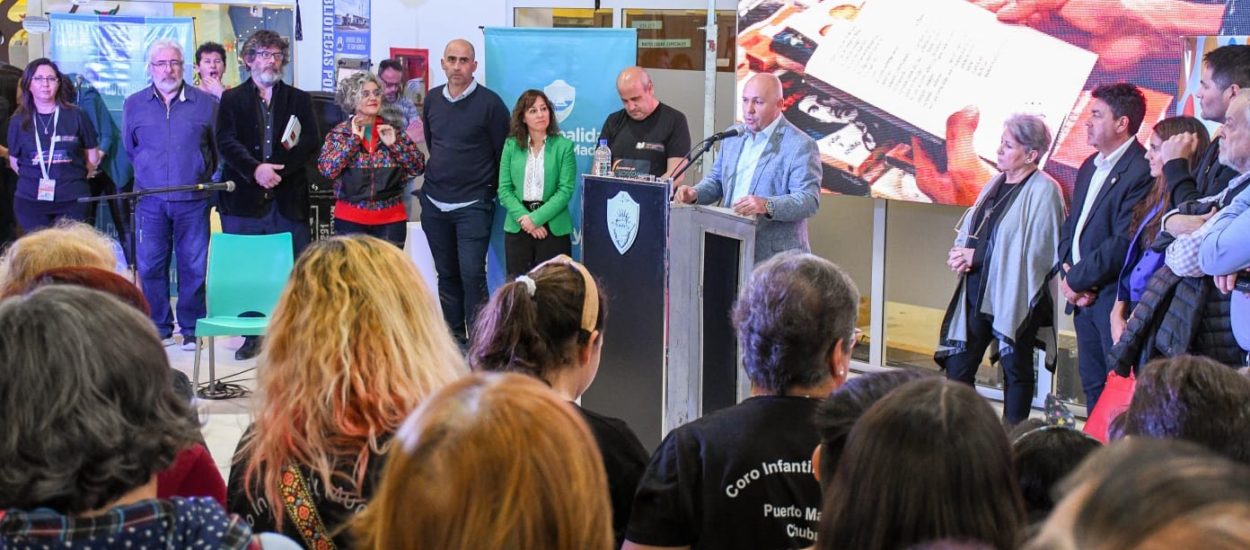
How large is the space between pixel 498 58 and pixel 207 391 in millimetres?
2460

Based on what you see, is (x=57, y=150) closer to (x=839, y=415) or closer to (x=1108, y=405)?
(x=1108, y=405)

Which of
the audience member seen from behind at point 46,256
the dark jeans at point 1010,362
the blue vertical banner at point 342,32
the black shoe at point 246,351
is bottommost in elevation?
the black shoe at point 246,351

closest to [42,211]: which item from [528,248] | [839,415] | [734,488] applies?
[528,248]

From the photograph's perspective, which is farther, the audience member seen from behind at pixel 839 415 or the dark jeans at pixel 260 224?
the dark jeans at pixel 260 224

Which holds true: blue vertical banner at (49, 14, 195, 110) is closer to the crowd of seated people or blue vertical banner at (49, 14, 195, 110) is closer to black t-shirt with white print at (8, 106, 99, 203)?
black t-shirt with white print at (8, 106, 99, 203)

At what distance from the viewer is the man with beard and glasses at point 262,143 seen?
268 inches

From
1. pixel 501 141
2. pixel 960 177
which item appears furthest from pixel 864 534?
pixel 501 141

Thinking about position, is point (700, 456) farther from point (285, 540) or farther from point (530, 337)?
point (285, 540)

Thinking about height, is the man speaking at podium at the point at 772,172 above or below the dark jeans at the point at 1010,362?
above

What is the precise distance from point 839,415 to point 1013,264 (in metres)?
3.16

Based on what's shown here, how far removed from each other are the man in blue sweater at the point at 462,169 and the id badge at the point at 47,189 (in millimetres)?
2195

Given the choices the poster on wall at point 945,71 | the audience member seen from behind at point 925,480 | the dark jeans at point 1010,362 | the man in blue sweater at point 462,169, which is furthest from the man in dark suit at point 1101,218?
the man in blue sweater at point 462,169

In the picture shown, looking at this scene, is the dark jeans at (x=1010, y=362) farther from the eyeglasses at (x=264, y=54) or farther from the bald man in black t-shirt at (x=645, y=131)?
the eyeglasses at (x=264, y=54)

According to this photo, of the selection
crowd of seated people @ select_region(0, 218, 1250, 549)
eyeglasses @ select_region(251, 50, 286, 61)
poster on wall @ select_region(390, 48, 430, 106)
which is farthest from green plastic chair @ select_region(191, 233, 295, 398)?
crowd of seated people @ select_region(0, 218, 1250, 549)
